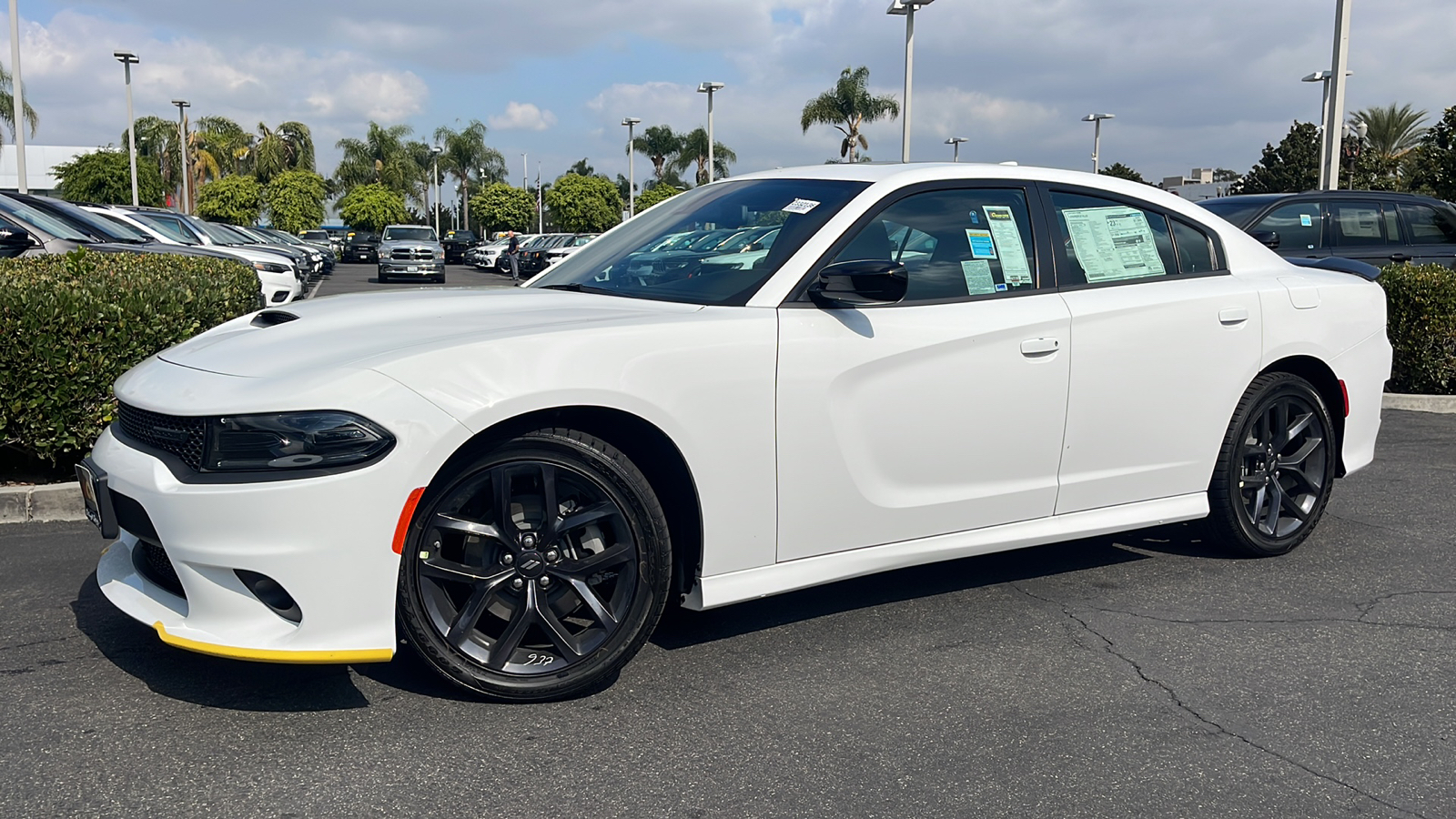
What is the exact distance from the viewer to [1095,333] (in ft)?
13.6

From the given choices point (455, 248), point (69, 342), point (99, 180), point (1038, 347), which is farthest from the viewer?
point (455, 248)

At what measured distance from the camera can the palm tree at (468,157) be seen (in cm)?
7800

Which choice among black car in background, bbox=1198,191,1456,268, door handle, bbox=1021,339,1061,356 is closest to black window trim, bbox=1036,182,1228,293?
door handle, bbox=1021,339,1061,356

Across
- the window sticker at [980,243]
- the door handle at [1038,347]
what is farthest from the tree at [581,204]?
the door handle at [1038,347]

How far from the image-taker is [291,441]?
293 centimetres

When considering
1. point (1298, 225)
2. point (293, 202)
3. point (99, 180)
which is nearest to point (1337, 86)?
point (1298, 225)

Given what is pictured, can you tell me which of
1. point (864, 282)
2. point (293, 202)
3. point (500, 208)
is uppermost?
point (500, 208)

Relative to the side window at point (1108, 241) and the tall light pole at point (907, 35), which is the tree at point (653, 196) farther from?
the side window at point (1108, 241)

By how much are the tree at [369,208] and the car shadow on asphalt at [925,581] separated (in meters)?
61.0

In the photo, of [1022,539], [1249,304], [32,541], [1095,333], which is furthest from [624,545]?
[32,541]

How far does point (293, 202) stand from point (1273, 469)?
204 ft

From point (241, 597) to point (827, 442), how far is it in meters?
1.72

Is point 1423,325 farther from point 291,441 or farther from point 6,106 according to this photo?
point 6,106

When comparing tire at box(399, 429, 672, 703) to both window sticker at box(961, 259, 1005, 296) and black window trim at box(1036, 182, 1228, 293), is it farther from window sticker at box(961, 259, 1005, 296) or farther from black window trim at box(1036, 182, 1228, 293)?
black window trim at box(1036, 182, 1228, 293)
